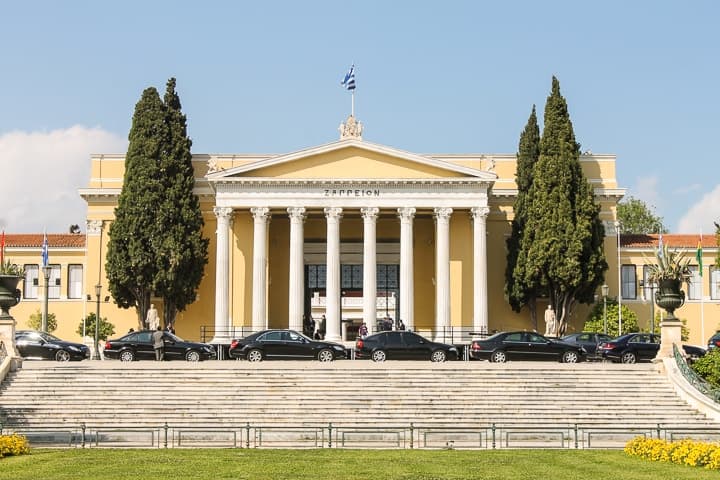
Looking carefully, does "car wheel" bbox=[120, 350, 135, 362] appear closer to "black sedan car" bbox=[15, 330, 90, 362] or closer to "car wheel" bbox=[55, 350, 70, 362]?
"black sedan car" bbox=[15, 330, 90, 362]

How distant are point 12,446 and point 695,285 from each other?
147 feet

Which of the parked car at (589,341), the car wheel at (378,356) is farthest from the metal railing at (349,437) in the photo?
the parked car at (589,341)

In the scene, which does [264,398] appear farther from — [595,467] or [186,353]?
[595,467]

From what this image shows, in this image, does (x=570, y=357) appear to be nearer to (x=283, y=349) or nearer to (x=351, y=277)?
(x=283, y=349)

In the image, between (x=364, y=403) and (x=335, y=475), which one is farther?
(x=364, y=403)

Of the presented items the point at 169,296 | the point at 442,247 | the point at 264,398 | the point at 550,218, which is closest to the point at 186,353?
the point at 264,398

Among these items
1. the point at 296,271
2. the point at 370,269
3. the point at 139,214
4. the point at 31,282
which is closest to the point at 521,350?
the point at 370,269

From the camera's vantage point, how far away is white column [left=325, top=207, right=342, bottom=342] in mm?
56656

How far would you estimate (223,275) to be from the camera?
5741cm

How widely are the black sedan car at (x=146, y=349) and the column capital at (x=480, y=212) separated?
19221 millimetres

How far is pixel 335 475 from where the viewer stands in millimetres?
23078

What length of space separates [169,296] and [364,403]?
2377cm

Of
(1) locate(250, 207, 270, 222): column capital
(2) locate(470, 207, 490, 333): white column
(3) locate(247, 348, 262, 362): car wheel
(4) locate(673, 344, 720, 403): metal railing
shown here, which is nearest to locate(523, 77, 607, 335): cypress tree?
(2) locate(470, 207, 490, 333): white column

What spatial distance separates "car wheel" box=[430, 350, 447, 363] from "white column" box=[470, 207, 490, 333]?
13298 millimetres
